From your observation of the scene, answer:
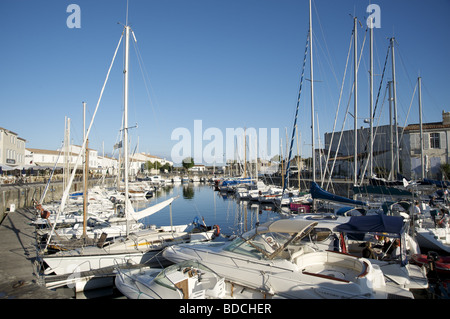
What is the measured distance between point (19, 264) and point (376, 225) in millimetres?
13901

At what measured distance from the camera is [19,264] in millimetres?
11617

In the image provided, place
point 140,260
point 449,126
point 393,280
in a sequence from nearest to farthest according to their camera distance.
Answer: point 393,280 → point 140,260 → point 449,126

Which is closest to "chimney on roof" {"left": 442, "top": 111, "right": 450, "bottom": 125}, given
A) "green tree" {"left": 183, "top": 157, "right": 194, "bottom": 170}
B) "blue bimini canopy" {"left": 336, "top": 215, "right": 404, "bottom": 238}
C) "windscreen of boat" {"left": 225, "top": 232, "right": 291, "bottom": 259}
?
"blue bimini canopy" {"left": 336, "top": 215, "right": 404, "bottom": 238}

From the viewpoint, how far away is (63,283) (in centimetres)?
1048

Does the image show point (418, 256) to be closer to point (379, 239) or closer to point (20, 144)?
point (379, 239)

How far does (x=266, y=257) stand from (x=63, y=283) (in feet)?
24.6

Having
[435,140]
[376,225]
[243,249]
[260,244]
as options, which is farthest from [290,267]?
[435,140]

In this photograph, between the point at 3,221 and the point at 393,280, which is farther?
the point at 3,221

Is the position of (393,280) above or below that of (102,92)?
below

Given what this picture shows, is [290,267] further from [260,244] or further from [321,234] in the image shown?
[321,234]

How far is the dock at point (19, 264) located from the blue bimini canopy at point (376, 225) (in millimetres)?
9873

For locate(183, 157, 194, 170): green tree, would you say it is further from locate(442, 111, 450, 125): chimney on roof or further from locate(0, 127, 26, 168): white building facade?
locate(442, 111, 450, 125): chimney on roof
